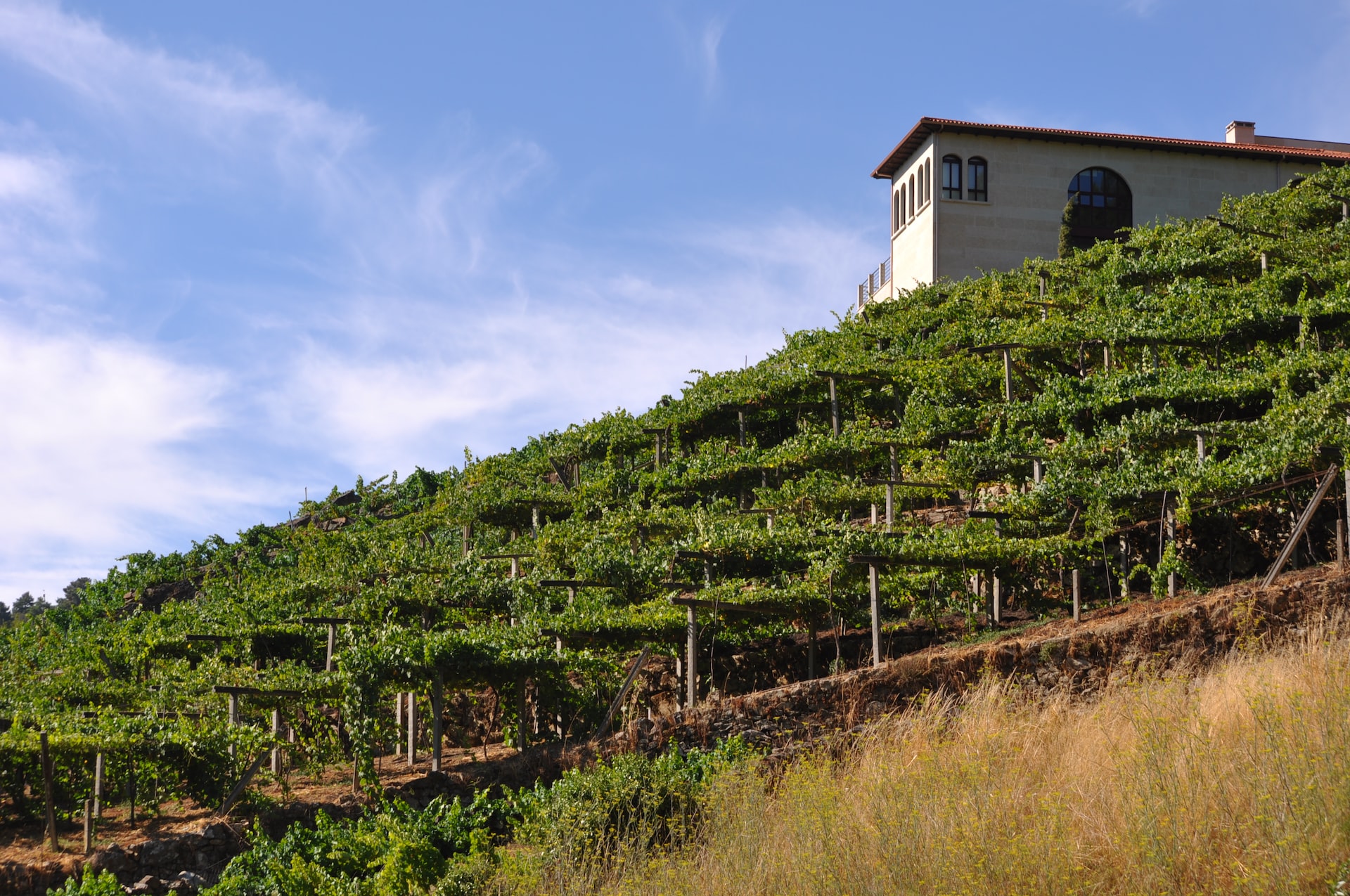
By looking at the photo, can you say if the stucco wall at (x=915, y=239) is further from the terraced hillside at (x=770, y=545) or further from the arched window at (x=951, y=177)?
the terraced hillside at (x=770, y=545)

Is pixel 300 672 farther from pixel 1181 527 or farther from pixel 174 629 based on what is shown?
pixel 1181 527

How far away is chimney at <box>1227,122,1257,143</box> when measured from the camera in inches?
1585

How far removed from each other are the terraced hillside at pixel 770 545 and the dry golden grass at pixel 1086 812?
4.91 meters

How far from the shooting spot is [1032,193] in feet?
119

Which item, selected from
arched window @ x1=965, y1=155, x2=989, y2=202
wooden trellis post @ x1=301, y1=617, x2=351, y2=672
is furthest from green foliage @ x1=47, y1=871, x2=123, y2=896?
arched window @ x1=965, y1=155, x2=989, y2=202

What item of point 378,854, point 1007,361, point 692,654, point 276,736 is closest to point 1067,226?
point 1007,361

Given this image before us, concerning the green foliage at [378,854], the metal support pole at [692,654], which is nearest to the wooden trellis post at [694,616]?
the metal support pole at [692,654]

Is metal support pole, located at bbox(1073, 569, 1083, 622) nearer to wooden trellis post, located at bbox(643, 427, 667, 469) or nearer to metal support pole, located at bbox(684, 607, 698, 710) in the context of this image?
metal support pole, located at bbox(684, 607, 698, 710)

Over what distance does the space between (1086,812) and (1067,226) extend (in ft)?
104

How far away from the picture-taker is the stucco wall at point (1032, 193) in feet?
117

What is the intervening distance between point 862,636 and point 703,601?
3.22 metres

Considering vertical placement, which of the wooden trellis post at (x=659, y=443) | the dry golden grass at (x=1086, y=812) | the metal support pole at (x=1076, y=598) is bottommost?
the dry golden grass at (x=1086, y=812)

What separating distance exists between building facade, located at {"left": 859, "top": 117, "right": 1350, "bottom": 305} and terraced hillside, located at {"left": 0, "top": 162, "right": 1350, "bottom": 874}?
8379 mm

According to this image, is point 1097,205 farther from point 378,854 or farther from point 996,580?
point 378,854
